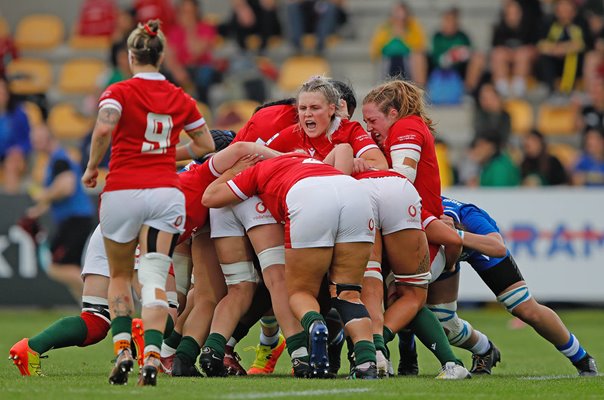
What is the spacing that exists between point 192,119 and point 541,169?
32.2 feet

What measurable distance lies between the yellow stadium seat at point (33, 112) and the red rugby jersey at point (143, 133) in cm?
1251

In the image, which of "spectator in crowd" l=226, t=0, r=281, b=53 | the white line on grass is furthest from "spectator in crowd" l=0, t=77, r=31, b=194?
the white line on grass

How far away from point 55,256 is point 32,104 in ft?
19.1

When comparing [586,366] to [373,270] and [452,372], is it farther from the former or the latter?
[373,270]

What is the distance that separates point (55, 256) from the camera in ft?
50.6

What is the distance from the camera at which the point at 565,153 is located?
61.4 ft

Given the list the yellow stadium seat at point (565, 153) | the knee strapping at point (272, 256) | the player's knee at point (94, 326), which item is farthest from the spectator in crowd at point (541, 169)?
the player's knee at point (94, 326)

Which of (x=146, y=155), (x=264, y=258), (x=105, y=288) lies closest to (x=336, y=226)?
(x=264, y=258)

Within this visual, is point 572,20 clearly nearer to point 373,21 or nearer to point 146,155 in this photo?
point 373,21

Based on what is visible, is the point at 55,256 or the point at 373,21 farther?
the point at 373,21

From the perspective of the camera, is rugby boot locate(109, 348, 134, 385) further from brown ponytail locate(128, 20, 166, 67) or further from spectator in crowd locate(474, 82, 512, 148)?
spectator in crowd locate(474, 82, 512, 148)

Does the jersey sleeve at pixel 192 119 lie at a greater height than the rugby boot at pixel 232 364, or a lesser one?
greater

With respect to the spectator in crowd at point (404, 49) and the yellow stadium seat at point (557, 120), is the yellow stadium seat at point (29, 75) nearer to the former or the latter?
the spectator in crowd at point (404, 49)

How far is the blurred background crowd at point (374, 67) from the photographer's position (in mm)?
18300
